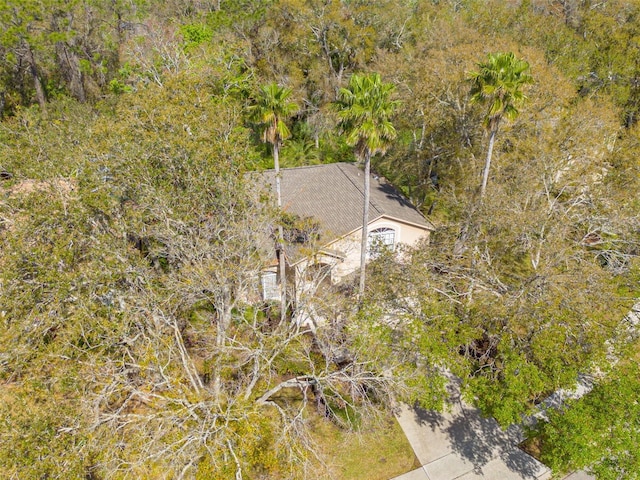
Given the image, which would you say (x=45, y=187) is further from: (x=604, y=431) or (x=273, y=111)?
(x=604, y=431)

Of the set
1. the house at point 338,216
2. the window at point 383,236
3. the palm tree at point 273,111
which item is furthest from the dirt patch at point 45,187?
the window at point 383,236

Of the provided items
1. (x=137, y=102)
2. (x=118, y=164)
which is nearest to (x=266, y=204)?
(x=118, y=164)

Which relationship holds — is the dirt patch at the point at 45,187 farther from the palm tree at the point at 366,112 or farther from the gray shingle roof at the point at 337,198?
the palm tree at the point at 366,112

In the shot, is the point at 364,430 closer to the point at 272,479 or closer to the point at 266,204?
the point at 272,479

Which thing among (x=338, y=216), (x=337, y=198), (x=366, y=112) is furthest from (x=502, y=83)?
(x=337, y=198)

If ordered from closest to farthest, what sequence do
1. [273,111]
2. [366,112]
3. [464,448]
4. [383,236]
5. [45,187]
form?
1. [366,112]
2. [464,448]
3. [45,187]
4. [273,111]
5. [383,236]

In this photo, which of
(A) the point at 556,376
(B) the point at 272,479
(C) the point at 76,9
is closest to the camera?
(A) the point at 556,376

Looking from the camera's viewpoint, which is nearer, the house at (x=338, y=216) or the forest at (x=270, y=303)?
the forest at (x=270, y=303)
